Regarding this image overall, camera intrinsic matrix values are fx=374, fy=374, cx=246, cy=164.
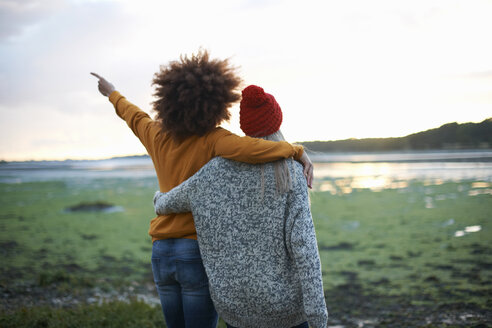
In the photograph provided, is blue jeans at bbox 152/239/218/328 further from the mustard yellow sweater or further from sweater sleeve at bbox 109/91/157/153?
sweater sleeve at bbox 109/91/157/153

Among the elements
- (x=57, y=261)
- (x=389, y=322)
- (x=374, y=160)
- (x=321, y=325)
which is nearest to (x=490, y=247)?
(x=389, y=322)

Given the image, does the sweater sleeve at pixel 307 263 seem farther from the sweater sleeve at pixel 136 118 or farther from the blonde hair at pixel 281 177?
the sweater sleeve at pixel 136 118

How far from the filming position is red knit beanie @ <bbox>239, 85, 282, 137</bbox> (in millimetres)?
1258

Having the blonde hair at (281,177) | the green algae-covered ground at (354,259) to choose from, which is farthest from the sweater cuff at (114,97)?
the green algae-covered ground at (354,259)

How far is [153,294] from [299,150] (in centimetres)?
376

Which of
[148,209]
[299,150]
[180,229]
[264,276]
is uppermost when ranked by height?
[299,150]

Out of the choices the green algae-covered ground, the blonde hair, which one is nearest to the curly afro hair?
the blonde hair

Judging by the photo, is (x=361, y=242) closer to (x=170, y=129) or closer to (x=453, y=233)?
(x=453, y=233)

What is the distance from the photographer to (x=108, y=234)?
910 centimetres

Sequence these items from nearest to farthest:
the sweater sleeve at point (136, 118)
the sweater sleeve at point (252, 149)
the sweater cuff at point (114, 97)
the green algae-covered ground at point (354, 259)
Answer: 1. the sweater sleeve at point (252, 149)
2. the sweater sleeve at point (136, 118)
3. the sweater cuff at point (114, 97)
4. the green algae-covered ground at point (354, 259)

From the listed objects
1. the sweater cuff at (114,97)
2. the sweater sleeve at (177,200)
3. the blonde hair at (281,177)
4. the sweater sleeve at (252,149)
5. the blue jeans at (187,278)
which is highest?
the sweater cuff at (114,97)

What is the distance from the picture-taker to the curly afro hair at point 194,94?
126cm

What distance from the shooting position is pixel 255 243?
1.26m

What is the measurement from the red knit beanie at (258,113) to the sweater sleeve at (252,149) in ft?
0.26
